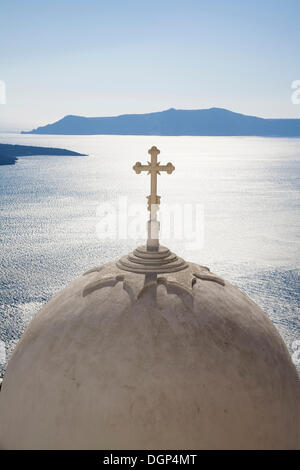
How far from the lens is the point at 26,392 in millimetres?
5879

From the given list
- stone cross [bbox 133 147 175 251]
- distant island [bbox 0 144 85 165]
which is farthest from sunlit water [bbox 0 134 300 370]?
stone cross [bbox 133 147 175 251]

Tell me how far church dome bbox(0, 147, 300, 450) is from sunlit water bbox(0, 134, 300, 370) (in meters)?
31.8

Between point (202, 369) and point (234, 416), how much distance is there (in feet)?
1.95

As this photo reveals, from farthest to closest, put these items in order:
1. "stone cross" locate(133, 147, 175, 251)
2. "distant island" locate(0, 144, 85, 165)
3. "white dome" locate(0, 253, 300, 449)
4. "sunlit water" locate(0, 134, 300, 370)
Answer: "distant island" locate(0, 144, 85, 165) → "sunlit water" locate(0, 134, 300, 370) → "stone cross" locate(133, 147, 175, 251) → "white dome" locate(0, 253, 300, 449)

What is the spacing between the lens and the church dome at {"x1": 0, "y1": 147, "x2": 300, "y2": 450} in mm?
5348

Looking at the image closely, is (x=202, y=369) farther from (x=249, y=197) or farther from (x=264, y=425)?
(x=249, y=197)

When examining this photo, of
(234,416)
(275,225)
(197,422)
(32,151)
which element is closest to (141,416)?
(197,422)

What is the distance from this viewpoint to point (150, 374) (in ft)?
17.8

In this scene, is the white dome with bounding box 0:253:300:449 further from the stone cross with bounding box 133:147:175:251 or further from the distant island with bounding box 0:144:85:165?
the distant island with bounding box 0:144:85:165

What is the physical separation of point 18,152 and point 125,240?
376 feet

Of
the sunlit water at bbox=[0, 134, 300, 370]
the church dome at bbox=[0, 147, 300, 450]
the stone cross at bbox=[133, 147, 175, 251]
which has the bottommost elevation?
the sunlit water at bbox=[0, 134, 300, 370]

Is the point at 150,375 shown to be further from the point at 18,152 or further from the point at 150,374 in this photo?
the point at 18,152
